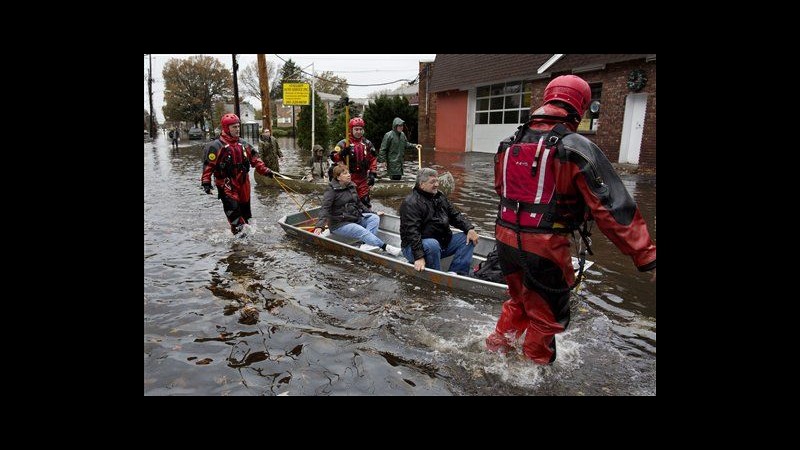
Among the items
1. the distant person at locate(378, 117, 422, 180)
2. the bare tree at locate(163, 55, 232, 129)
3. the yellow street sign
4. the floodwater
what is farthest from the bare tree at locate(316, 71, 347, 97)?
the floodwater

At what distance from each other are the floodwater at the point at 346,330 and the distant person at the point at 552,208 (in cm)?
67

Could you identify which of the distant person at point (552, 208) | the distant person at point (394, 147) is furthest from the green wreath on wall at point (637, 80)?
the distant person at point (552, 208)

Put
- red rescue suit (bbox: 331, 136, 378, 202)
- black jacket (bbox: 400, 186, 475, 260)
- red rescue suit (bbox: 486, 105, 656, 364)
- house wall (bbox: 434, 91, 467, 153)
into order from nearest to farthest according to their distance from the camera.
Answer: red rescue suit (bbox: 486, 105, 656, 364)
black jacket (bbox: 400, 186, 475, 260)
red rescue suit (bbox: 331, 136, 378, 202)
house wall (bbox: 434, 91, 467, 153)

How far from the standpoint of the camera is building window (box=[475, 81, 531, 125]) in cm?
2231

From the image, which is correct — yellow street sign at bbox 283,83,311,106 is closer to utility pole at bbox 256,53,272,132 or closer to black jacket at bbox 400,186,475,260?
utility pole at bbox 256,53,272,132

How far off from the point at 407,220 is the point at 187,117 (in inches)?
2715

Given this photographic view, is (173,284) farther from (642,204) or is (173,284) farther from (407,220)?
(642,204)

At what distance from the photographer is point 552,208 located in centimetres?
324

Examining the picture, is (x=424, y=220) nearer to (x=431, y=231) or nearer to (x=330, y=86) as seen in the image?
(x=431, y=231)

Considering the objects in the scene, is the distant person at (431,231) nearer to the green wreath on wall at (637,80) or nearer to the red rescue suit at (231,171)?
the red rescue suit at (231,171)

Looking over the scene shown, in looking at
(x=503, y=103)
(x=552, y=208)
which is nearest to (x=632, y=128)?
(x=503, y=103)

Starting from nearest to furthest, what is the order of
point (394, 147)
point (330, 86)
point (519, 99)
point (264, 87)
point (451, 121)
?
point (394, 147)
point (264, 87)
point (519, 99)
point (451, 121)
point (330, 86)

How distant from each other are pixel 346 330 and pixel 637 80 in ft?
48.9

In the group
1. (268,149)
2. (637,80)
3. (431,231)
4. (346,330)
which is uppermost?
(637,80)
